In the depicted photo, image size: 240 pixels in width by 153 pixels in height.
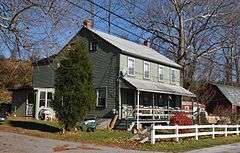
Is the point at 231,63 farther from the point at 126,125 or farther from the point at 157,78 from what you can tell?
the point at 126,125

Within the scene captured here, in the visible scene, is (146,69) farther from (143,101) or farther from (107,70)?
(107,70)

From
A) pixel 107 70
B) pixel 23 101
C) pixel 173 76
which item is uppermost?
pixel 173 76

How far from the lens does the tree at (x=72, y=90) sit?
2719 centimetres

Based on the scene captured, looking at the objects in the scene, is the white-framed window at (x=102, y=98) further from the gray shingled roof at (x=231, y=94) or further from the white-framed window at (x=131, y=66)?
the gray shingled roof at (x=231, y=94)

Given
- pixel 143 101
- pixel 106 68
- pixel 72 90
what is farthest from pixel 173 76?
pixel 72 90

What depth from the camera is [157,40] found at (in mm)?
57531

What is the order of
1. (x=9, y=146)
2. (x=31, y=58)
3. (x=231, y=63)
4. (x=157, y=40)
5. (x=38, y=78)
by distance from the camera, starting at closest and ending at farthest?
(x=31, y=58) → (x=9, y=146) → (x=38, y=78) → (x=157, y=40) → (x=231, y=63)

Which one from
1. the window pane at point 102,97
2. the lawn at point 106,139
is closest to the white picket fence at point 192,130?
the lawn at point 106,139

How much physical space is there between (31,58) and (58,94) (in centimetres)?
1077

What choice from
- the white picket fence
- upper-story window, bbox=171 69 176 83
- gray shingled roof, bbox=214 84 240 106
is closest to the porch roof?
upper-story window, bbox=171 69 176 83

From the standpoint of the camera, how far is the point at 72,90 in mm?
27328

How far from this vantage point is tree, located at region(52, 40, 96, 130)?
27188 mm

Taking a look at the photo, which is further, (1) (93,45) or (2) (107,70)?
(1) (93,45)

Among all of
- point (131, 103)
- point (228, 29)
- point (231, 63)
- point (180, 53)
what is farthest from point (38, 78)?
point (231, 63)
